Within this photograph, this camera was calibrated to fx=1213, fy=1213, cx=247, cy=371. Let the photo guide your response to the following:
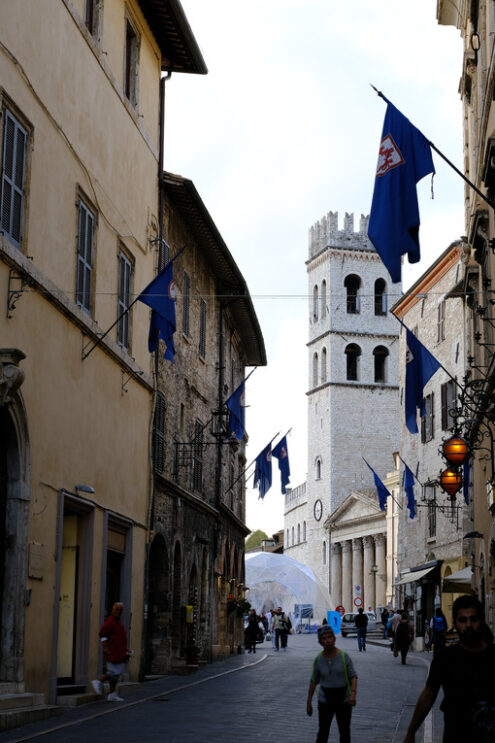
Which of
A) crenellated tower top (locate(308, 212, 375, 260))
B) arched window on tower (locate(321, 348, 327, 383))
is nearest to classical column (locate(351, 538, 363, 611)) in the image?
arched window on tower (locate(321, 348, 327, 383))

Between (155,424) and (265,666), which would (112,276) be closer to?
(155,424)

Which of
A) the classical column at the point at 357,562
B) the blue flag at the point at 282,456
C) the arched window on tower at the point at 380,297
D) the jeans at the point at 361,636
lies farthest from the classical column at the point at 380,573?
the blue flag at the point at 282,456

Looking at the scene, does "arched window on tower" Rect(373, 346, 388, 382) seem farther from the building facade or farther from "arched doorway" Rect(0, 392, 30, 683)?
"arched doorway" Rect(0, 392, 30, 683)

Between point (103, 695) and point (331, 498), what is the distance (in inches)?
2979

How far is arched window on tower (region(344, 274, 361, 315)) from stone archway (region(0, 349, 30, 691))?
81009mm

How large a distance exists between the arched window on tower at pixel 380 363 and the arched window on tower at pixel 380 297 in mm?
2907

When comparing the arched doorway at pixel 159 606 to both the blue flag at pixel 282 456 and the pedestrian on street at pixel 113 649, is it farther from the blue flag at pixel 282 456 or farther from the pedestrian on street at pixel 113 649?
the blue flag at pixel 282 456

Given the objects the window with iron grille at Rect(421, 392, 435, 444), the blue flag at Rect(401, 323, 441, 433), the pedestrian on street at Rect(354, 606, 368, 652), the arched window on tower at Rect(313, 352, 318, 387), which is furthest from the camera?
the arched window on tower at Rect(313, 352, 318, 387)

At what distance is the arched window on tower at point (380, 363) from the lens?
94.0m

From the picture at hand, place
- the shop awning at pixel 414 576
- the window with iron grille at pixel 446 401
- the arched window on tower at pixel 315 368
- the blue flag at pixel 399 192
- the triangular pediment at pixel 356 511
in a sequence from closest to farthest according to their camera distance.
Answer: the blue flag at pixel 399 192 < the window with iron grille at pixel 446 401 < the shop awning at pixel 414 576 < the triangular pediment at pixel 356 511 < the arched window on tower at pixel 315 368

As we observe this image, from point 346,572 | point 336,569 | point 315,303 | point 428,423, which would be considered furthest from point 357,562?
point 428,423

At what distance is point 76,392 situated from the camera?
1711 cm

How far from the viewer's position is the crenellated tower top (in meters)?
96.3

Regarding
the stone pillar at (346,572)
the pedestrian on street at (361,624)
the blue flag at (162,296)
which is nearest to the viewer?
the blue flag at (162,296)
